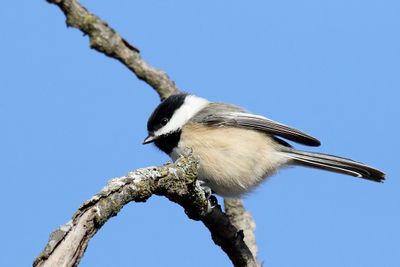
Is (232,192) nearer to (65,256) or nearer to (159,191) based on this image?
(159,191)

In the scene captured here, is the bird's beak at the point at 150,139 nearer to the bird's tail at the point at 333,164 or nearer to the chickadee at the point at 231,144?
the chickadee at the point at 231,144

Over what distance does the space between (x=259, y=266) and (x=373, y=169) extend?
64.1 inches

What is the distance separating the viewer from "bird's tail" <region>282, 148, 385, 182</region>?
→ 542cm

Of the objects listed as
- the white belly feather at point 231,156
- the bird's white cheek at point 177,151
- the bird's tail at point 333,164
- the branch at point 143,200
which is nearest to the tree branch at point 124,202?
the branch at point 143,200

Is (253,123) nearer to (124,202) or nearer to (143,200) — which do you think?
(143,200)

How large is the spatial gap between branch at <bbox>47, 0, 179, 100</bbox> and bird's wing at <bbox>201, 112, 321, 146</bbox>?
33.9 inches

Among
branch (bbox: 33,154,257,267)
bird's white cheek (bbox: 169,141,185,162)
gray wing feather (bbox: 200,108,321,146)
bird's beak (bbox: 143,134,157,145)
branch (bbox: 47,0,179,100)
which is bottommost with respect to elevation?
branch (bbox: 33,154,257,267)

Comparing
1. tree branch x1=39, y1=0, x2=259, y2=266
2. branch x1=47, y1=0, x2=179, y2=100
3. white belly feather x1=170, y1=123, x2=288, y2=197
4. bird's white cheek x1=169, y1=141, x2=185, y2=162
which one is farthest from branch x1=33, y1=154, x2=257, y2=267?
branch x1=47, y1=0, x2=179, y2=100

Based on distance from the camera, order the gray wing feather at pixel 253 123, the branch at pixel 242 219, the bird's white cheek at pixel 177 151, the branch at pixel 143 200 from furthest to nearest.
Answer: the gray wing feather at pixel 253 123, the bird's white cheek at pixel 177 151, the branch at pixel 242 219, the branch at pixel 143 200

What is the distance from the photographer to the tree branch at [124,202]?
97.6 inches

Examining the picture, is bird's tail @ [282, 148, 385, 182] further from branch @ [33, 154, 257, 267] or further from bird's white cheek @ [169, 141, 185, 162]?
branch @ [33, 154, 257, 267]

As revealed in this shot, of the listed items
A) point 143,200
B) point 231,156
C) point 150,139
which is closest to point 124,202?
point 143,200

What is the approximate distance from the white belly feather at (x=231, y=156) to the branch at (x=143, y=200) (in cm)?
117

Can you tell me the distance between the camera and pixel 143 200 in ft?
10.4
